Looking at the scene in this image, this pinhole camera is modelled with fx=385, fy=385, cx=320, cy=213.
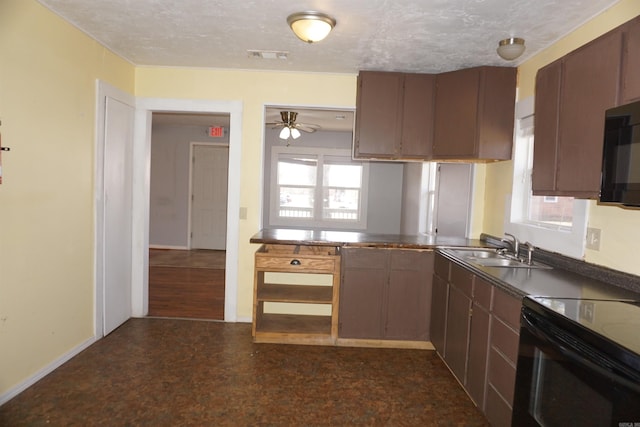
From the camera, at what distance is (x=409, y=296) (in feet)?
10.5

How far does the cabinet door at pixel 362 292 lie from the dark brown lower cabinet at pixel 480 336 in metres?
0.48

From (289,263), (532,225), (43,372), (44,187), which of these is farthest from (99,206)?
(532,225)

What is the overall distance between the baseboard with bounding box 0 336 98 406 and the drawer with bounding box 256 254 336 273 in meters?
1.45

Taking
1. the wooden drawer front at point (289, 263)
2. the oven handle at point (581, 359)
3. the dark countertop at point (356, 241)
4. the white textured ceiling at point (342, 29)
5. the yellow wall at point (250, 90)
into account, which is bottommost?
the wooden drawer front at point (289, 263)

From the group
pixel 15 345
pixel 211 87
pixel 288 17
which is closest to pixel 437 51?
pixel 288 17

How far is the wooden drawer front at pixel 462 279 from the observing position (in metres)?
2.41

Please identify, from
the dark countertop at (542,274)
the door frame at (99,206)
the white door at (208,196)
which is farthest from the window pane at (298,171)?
the door frame at (99,206)

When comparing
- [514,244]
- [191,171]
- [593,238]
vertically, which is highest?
[191,171]

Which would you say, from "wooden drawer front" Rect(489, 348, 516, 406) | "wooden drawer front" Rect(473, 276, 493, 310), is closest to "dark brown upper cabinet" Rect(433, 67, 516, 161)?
"wooden drawer front" Rect(473, 276, 493, 310)

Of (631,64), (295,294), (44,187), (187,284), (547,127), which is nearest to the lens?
(631,64)

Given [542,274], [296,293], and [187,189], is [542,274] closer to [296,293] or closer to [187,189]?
[296,293]

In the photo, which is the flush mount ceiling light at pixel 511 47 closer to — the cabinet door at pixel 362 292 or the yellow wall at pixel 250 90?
the yellow wall at pixel 250 90

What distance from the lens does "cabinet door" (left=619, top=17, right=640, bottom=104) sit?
1.63m

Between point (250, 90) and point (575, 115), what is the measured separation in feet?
8.74
